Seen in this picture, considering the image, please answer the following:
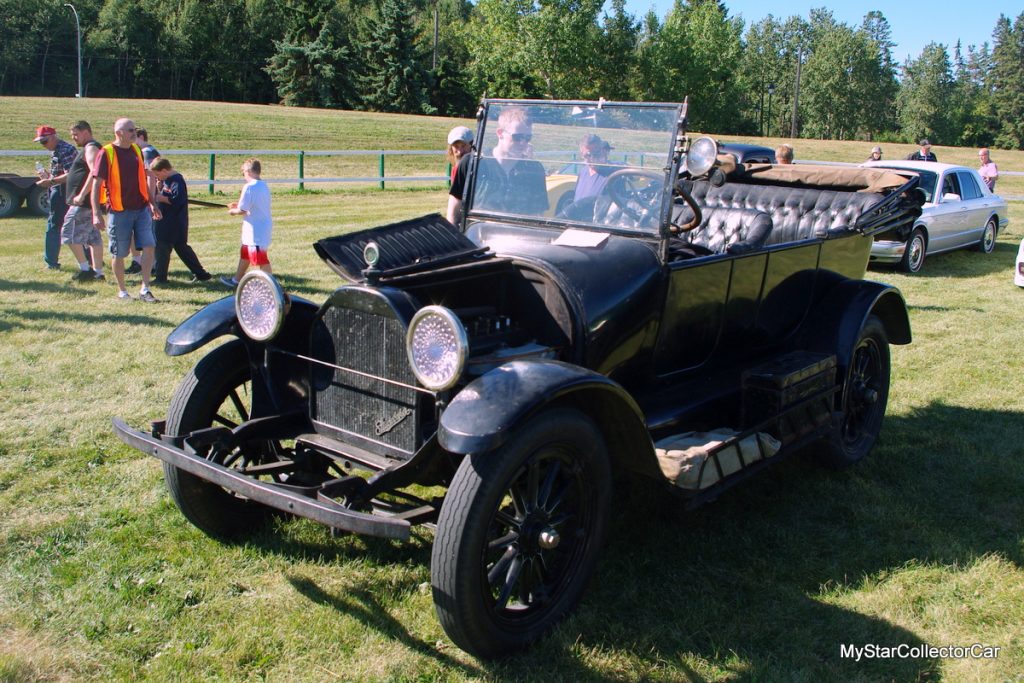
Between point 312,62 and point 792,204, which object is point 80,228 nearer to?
point 792,204

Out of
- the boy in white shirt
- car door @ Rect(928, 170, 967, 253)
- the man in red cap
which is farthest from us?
car door @ Rect(928, 170, 967, 253)

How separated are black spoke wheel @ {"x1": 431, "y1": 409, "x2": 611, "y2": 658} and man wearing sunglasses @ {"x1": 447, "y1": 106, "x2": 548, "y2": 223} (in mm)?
1554

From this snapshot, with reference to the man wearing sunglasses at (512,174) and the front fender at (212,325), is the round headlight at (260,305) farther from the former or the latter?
the man wearing sunglasses at (512,174)

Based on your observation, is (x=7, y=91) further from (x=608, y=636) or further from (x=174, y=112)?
(x=608, y=636)

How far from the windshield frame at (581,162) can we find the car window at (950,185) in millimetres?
10613

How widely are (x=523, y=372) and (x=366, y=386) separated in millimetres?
721

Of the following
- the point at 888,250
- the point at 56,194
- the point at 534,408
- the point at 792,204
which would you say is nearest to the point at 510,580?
the point at 534,408

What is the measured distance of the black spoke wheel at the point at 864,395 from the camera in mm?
4934

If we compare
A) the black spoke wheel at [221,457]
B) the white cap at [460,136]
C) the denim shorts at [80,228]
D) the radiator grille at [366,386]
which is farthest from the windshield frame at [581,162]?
the denim shorts at [80,228]

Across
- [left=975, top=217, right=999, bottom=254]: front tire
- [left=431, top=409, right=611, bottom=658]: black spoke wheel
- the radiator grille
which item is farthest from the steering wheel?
[left=975, top=217, right=999, bottom=254]: front tire

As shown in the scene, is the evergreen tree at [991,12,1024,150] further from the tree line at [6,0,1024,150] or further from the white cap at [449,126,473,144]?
the white cap at [449,126,473,144]

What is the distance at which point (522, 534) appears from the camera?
122 inches

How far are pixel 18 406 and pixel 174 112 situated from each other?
39.0m

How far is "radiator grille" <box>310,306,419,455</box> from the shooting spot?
3.25 m
